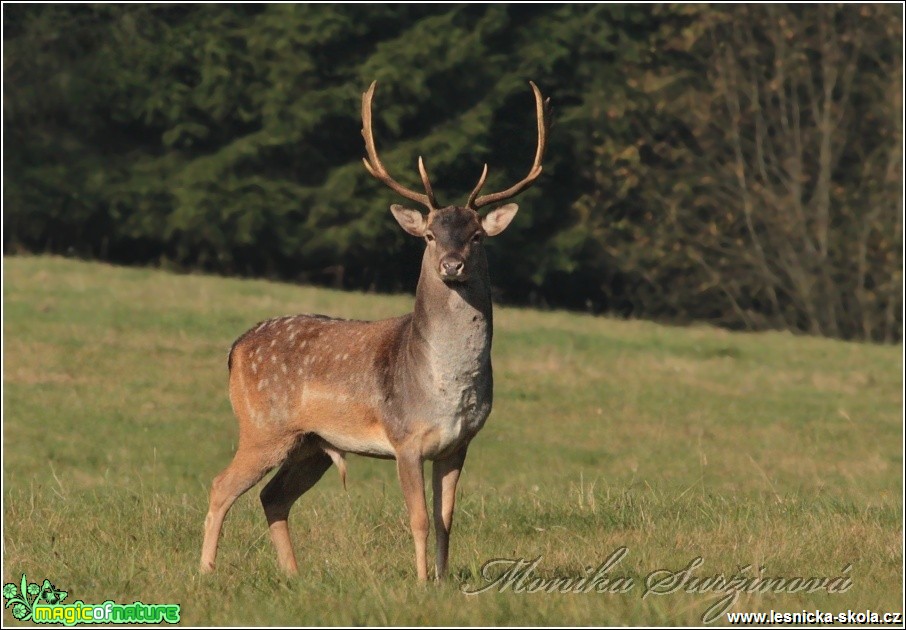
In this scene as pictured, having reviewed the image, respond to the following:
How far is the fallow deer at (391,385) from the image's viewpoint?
747 cm

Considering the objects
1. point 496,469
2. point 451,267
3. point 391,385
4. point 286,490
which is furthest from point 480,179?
point 496,469

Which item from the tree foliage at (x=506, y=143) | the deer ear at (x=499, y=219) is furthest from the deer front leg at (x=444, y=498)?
the tree foliage at (x=506, y=143)

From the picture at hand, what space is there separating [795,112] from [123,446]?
67.2ft

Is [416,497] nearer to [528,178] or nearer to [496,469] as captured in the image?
[528,178]

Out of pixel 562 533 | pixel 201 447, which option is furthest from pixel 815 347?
pixel 562 533

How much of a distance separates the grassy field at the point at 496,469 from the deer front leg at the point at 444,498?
0.75ft

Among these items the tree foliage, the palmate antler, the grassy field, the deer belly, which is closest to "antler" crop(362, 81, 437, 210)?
the palmate antler

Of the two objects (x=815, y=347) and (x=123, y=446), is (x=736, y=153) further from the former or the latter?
(x=123, y=446)

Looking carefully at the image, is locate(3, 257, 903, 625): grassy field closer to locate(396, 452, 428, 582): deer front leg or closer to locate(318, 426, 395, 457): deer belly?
locate(396, 452, 428, 582): deer front leg

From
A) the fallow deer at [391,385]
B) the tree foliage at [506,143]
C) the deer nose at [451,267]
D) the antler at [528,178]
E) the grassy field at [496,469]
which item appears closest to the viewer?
the grassy field at [496,469]

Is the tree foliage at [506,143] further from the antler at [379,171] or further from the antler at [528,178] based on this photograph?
the antler at [528,178]

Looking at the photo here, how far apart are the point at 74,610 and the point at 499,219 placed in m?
2.68

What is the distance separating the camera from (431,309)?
764 centimetres

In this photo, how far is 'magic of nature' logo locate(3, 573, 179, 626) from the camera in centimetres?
675
